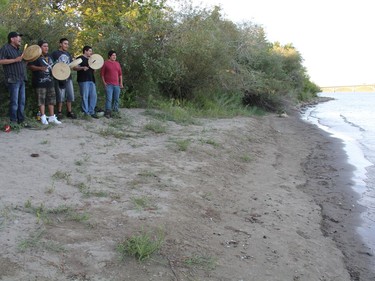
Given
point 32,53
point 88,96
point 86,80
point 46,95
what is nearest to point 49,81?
point 46,95

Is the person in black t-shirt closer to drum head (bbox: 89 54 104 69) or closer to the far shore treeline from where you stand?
drum head (bbox: 89 54 104 69)

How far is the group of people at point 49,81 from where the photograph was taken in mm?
7891

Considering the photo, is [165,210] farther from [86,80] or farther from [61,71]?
[86,80]

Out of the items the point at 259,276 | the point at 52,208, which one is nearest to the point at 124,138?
the point at 52,208

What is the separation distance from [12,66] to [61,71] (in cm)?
121

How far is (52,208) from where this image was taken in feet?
15.4

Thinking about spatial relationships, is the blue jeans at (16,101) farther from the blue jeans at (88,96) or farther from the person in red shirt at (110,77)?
the person in red shirt at (110,77)

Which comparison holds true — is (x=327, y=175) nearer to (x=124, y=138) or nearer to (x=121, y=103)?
(x=124, y=138)

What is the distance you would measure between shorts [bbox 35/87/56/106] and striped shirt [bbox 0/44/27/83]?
0.66 m

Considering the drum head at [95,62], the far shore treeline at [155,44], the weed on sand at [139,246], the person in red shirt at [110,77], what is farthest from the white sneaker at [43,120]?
the weed on sand at [139,246]

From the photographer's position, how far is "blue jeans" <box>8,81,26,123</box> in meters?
7.99

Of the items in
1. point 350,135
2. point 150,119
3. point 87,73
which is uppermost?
point 87,73

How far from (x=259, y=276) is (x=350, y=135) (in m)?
14.8

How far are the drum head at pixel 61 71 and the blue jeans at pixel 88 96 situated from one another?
2.83 feet
